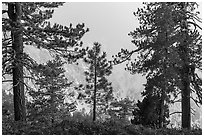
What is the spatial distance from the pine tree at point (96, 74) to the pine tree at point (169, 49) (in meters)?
14.8

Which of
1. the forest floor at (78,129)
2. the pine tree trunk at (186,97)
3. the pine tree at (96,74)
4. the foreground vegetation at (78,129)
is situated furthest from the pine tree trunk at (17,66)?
the pine tree at (96,74)

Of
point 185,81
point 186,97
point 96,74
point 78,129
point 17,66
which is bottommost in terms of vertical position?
point 78,129

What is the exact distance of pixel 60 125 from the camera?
1219 centimetres

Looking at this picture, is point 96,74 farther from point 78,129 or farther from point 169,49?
point 78,129

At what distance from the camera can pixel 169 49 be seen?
1698 centimetres

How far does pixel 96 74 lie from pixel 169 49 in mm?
20186

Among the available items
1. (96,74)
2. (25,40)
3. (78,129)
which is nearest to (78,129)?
(78,129)

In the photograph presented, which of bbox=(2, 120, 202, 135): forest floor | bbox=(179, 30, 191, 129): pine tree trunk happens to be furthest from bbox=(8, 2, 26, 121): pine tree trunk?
bbox=(179, 30, 191, 129): pine tree trunk

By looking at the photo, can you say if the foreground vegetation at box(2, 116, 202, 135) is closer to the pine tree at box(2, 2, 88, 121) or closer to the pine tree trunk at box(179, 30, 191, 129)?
the pine tree at box(2, 2, 88, 121)

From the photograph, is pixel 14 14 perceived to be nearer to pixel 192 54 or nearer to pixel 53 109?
pixel 192 54

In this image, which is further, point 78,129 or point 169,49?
point 169,49

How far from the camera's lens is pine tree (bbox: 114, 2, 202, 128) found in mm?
16891

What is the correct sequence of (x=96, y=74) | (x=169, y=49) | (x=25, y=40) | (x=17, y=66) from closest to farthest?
(x=17, y=66) → (x=25, y=40) → (x=169, y=49) → (x=96, y=74)

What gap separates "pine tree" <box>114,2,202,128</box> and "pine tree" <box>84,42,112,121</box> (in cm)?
1476
